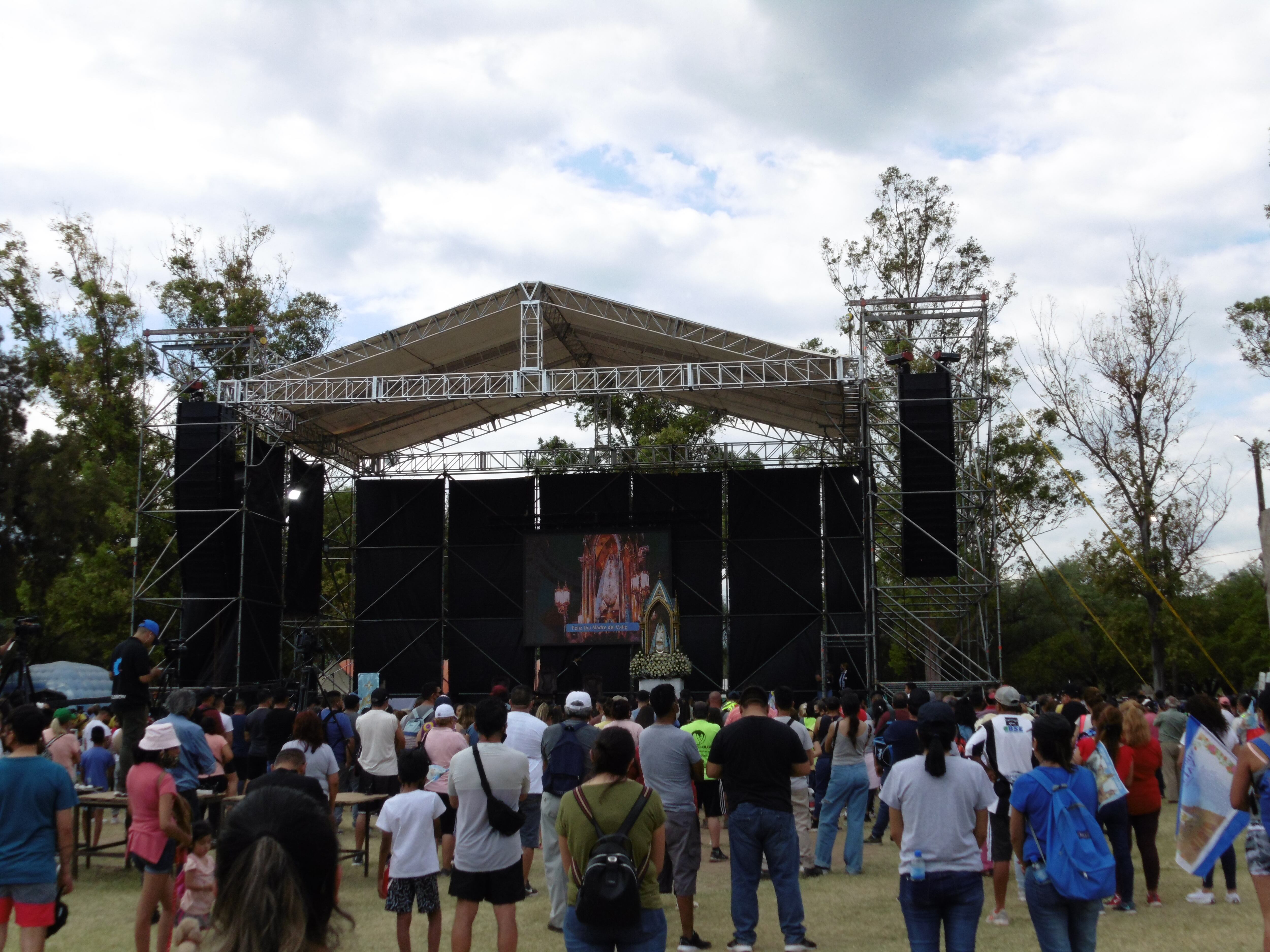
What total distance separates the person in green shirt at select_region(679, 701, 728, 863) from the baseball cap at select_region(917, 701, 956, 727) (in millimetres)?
3260

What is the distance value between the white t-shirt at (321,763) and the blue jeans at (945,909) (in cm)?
382

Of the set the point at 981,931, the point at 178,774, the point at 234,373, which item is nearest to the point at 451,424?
the point at 234,373

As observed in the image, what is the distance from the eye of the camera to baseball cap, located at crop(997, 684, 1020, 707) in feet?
21.5

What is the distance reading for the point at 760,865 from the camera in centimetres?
564

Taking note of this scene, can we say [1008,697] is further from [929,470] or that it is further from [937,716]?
[929,470]

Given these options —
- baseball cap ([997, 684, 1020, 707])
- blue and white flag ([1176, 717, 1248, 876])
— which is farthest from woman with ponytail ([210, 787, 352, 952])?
baseball cap ([997, 684, 1020, 707])

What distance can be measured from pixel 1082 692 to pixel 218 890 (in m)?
8.90

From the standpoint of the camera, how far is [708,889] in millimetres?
7723

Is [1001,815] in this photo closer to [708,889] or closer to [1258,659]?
Result: [708,889]

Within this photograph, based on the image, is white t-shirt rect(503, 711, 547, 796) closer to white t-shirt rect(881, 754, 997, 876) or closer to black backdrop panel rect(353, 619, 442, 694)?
white t-shirt rect(881, 754, 997, 876)

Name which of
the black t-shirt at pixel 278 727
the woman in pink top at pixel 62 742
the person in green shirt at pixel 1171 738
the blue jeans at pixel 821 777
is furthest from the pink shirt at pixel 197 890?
the person in green shirt at pixel 1171 738

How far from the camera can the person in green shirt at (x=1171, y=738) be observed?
981 centimetres

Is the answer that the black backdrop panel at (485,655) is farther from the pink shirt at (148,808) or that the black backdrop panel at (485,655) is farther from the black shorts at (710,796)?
the pink shirt at (148,808)

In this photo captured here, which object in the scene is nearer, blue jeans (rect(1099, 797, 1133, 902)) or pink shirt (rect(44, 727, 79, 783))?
blue jeans (rect(1099, 797, 1133, 902))
